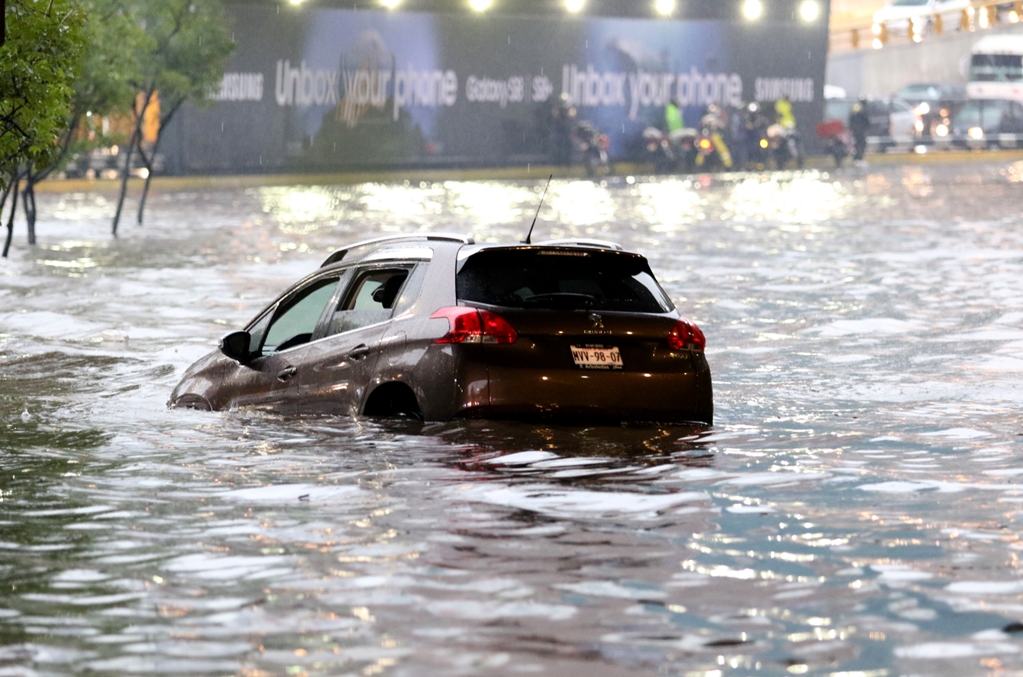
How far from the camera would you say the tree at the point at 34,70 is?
13367mm

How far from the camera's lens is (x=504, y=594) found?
6473 millimetres

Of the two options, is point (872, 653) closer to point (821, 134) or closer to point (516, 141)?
point (516, 141)

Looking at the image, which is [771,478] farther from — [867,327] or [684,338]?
[867,327]

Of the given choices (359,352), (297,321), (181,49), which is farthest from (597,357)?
(181,49)

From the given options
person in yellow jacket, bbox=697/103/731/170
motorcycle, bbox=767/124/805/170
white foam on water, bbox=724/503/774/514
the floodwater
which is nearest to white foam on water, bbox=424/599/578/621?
the floodwater

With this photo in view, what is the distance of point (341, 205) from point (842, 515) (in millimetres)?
Answer: 30951

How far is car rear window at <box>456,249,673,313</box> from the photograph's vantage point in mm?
9766

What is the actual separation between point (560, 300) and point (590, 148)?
143ft

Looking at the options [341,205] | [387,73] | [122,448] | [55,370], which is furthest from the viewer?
[387,73]

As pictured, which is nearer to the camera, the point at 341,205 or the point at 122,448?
the point at 122,448

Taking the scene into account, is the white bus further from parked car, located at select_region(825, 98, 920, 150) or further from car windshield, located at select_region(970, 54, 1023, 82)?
parked car, located at select_region(825, 98, 920, 150)

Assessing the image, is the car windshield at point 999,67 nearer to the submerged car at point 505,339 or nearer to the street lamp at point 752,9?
the street lamp at point 752,9

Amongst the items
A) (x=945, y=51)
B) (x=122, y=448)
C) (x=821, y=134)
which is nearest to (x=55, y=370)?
(x=122, y=448)

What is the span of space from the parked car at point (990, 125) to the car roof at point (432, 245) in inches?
2100
